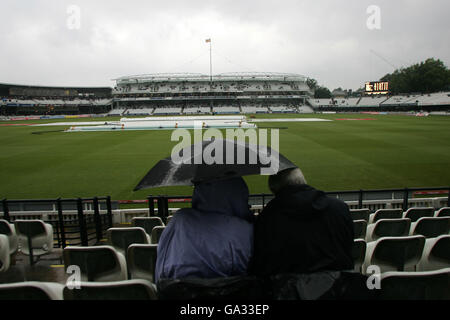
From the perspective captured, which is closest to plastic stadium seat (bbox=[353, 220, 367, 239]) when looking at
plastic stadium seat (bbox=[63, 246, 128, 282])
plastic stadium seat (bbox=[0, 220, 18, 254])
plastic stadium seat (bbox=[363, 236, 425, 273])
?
plastic stadium seat (bbox=[363, 236, 425, 273])

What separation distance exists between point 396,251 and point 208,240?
99.6 inches

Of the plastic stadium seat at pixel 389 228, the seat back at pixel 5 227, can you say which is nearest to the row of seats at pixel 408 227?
the plastic stadium seat at pixel 389 228

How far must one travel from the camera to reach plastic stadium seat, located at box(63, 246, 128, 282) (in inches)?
115

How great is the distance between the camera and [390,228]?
13.7 ft

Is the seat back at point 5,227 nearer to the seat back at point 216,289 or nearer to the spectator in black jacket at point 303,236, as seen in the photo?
the seat back at point 216,289

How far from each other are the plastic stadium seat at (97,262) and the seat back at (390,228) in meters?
3.65

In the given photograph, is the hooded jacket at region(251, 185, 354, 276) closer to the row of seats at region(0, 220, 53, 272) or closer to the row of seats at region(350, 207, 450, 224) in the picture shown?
the row of seats at region(350, 207, 450, 224)

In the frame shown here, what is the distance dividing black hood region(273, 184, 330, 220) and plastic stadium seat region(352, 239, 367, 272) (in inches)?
66.3

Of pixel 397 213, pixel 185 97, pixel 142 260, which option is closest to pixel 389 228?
pixel 397 213

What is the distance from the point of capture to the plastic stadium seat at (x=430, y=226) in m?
4.19

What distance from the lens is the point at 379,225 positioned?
4.20 m

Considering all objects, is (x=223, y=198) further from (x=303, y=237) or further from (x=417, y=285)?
(x=417, y=285)

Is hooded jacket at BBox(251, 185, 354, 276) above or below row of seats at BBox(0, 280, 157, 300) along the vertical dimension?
above
